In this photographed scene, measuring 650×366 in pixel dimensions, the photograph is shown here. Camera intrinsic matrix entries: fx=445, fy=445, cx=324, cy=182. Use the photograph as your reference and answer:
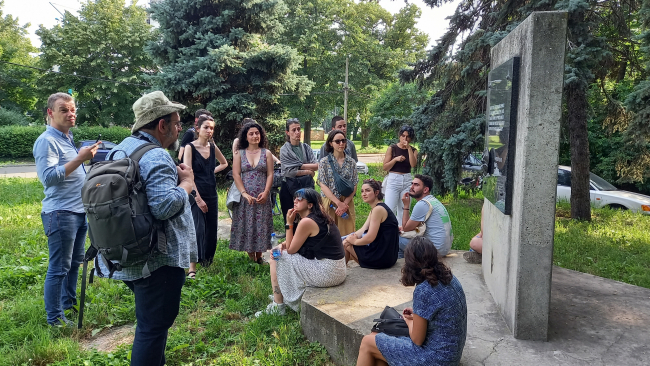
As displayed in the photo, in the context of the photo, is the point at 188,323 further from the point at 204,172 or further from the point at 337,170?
the point at 337,170

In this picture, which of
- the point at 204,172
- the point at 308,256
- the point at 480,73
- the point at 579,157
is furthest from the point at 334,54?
the point at 308,256

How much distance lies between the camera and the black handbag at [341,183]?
5.78m

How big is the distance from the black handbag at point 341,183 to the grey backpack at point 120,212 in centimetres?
343

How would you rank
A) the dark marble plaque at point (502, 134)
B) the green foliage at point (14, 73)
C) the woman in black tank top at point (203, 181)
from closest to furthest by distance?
the dark marble plaque at point (502, 134) < the woman in black tank top at point (203, 181) < the green foliage at point (14, 73)

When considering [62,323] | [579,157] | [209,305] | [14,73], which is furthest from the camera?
[14,73]

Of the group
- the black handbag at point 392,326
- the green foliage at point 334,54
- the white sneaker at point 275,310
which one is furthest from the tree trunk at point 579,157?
the green foliage at point 334,54

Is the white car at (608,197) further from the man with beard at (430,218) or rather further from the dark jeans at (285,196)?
the dark jeans at (285,196)

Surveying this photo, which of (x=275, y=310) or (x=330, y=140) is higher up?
(x=330, y=140)

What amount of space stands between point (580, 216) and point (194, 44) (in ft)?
37.9

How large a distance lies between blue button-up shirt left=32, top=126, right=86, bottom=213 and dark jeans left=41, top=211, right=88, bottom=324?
9 cm

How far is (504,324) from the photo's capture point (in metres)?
3.53

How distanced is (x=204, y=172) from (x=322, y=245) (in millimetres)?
2151

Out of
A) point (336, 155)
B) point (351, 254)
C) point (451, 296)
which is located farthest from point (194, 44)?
point (451, 296)

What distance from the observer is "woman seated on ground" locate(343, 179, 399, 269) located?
4.81 metres
